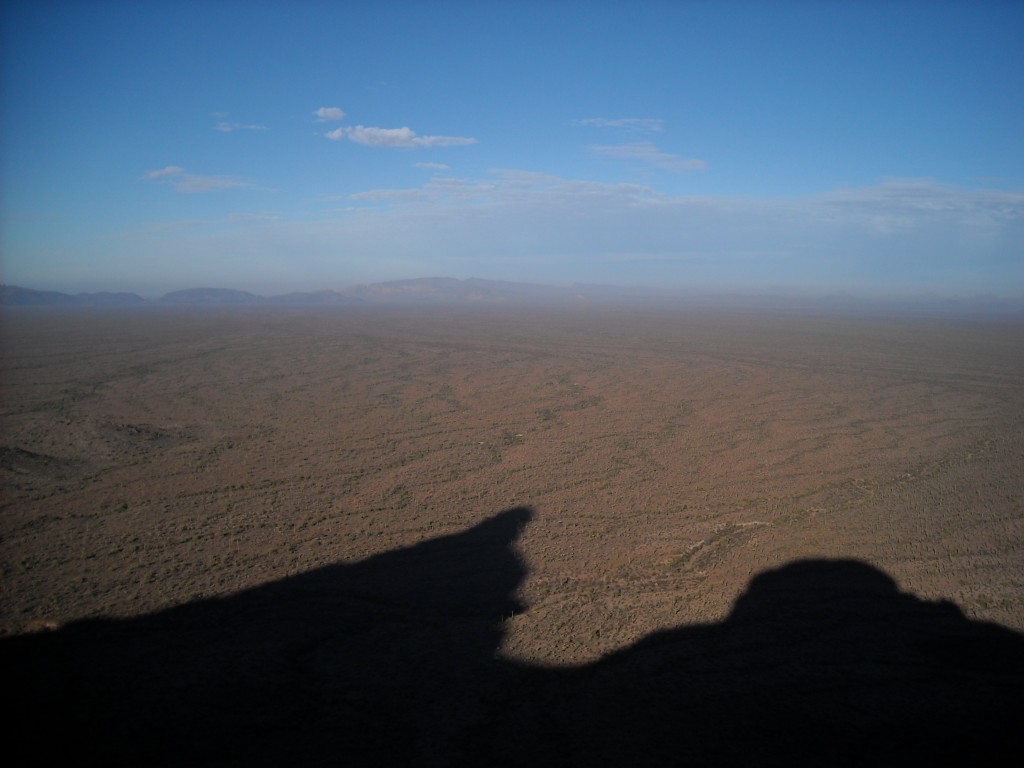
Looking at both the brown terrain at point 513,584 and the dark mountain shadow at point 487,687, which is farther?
the brown terrain at point 513,584

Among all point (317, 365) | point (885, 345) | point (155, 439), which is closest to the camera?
point (155, 439)

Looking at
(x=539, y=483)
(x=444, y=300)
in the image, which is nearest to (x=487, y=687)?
(x=539, y=483)

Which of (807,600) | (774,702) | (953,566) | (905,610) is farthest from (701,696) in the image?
(953,566)

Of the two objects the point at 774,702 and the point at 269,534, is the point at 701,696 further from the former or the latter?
the point at 269,534

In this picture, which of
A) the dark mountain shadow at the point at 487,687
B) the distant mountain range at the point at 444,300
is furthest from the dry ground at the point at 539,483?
the distant mountain range at the point at 444,300

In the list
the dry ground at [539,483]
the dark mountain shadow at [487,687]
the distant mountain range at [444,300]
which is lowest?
the dark mountain shadow at [487,687]

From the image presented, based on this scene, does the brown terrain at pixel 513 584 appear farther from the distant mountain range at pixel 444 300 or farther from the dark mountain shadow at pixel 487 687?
the distant mountain range at pixel 444 300

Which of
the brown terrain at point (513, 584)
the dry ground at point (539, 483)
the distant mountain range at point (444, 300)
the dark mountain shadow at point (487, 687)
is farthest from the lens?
the distant mountain range at point (444, 300)

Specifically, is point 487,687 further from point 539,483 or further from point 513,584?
point 539,483
